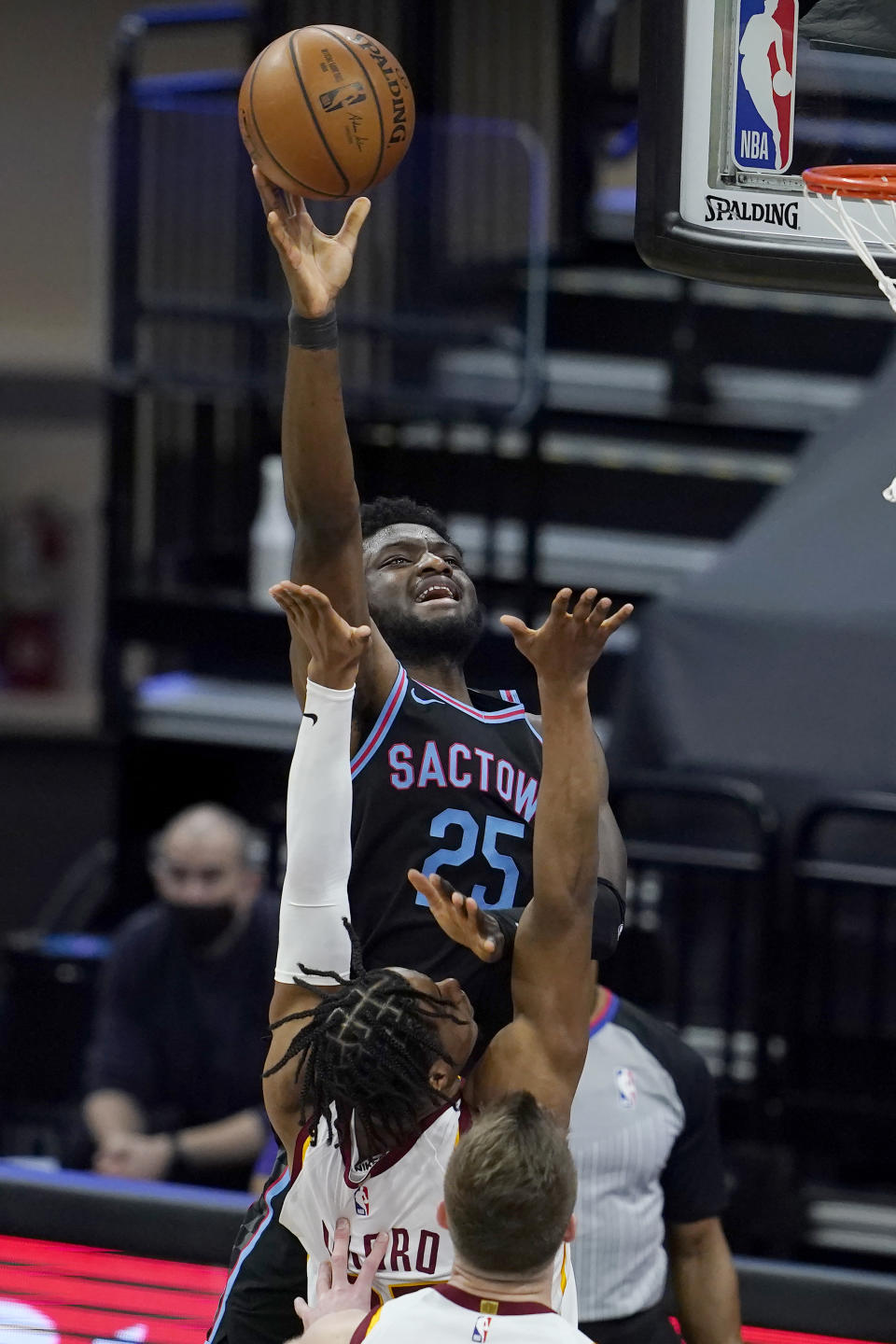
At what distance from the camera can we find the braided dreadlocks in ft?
8.94

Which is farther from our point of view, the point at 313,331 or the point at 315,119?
the point at 315,119

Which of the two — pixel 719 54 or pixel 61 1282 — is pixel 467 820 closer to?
pixel 719 54

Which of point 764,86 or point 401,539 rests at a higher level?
point 764,86

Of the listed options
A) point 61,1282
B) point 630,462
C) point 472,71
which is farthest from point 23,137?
point 61,1282

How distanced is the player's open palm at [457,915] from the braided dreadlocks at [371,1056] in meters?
0.10

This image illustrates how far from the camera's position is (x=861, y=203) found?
379cm

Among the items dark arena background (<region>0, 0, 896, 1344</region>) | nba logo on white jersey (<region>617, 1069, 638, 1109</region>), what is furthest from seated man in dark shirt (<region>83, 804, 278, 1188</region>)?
nba logo on white jersey (<region>617, 1069, 638, 1109</region>)

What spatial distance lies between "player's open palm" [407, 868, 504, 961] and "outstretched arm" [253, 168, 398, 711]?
46 cm

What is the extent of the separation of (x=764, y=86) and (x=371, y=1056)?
2092 millimetres

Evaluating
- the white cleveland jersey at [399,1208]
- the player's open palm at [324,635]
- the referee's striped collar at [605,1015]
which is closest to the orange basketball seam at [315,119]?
the player's open palm at [324,635]

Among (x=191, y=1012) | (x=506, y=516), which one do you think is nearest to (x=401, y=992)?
(x=191, y=1012)

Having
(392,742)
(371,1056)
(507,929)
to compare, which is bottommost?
(371,1056)

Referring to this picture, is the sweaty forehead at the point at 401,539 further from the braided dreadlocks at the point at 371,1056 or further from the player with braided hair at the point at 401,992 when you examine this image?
the braided dreadlocks at the point at 371,1056

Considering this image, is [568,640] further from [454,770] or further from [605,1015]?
[605,1015]
